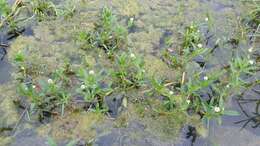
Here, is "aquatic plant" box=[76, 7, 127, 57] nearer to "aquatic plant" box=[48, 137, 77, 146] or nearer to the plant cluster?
the plant cluster

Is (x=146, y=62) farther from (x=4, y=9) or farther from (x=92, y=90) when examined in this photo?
(x=4, y=9)

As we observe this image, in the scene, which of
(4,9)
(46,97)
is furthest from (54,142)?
(4,9)

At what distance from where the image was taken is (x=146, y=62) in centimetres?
334

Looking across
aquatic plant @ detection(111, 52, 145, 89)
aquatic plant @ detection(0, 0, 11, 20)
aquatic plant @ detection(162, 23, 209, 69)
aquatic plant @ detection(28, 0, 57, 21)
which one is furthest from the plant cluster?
aquatic plant @ detection(0, 0, 11, 20)

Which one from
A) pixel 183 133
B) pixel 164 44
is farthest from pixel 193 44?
pixel 183 133

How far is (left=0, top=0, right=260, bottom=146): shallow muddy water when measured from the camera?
2.78m

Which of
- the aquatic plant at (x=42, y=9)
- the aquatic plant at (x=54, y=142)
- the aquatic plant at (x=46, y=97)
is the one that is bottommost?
the aquatic plant at (x=54, y=142)

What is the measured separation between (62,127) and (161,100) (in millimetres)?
802

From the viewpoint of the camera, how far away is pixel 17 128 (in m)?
2.80

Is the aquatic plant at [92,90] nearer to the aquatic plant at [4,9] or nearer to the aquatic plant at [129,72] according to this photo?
the aquatic plant at [129,72]

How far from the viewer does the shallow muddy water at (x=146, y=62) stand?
2.78 meters

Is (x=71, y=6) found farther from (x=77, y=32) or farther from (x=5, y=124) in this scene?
(x=5, y=124)

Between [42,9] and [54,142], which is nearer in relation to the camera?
[54,142]

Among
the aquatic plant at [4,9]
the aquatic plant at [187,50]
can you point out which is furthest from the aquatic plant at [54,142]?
the aquatic plant at [4,9]
